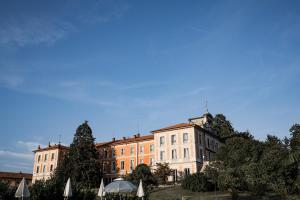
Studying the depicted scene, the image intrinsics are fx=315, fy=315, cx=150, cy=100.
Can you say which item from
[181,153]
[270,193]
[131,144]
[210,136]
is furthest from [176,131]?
[270,193]

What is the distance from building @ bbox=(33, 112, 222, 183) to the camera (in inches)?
2109

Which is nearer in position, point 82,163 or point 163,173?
point 163,173

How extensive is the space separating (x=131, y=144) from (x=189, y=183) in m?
27.7

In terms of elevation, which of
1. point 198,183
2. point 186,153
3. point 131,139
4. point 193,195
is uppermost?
point 131,139

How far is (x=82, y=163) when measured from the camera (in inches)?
2356

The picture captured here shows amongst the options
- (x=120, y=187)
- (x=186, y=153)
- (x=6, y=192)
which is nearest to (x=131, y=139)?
(x=186, y=153)

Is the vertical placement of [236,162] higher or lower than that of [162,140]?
lower

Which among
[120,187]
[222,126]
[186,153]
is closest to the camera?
[120,187]

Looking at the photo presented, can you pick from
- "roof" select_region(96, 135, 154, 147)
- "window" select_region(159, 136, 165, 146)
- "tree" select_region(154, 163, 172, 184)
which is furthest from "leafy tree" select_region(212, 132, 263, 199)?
"roof" select_region(96, 135, 154, 147)

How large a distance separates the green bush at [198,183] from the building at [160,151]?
1187cm

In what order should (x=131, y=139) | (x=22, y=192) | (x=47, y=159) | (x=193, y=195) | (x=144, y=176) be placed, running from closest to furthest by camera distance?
(x=22, y=192) → (x=193, y=195) → (x=144, y=176) → (x=131, y=139) → (x=47, y=159)

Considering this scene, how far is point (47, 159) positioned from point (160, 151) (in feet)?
110

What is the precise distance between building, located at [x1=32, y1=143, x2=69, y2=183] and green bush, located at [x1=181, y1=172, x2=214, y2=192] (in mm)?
41745

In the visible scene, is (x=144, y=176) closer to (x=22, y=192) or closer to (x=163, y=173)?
(x=163, y=173)
